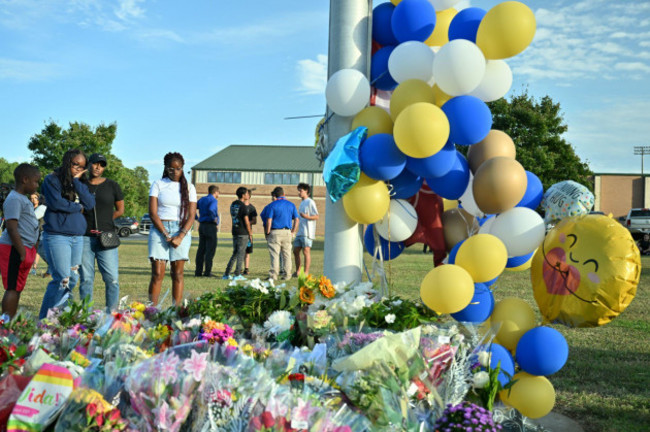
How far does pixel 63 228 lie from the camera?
505 cm

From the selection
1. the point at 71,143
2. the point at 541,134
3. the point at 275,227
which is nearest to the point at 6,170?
the point at 71,143

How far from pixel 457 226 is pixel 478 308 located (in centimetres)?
80

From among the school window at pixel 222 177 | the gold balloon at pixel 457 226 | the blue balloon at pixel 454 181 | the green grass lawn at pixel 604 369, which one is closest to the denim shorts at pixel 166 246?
the green grass lawn at pixel 604 369

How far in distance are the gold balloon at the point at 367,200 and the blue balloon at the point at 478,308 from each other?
85 centimetres

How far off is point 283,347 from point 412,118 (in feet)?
5.28

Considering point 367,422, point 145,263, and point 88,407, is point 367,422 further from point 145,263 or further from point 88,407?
point 145,263

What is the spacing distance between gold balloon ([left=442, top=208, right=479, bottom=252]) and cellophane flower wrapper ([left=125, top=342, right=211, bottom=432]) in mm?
2416

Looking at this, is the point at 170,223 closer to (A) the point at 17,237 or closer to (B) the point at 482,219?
(A) the point at 17,237

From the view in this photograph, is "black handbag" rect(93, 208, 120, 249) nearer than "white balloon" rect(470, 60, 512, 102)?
No

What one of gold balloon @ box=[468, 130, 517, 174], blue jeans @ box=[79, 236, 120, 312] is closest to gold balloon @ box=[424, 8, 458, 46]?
gold balloon @ box=[468, 130, 517, 174]

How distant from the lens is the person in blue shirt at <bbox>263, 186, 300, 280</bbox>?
10320 mm

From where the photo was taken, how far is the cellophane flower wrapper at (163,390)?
2143 millimetres

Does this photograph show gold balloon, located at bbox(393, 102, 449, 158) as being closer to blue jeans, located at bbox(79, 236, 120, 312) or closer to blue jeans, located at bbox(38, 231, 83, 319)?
blue jeans, located at bbox(38, 231, 83, 319)

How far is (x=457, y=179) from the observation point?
154 inches
